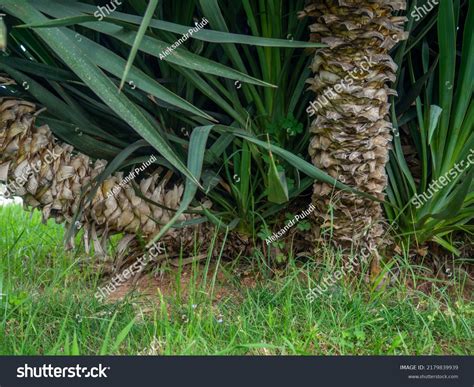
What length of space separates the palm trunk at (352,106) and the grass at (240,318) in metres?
0.16

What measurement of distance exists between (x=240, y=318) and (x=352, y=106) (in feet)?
2.08

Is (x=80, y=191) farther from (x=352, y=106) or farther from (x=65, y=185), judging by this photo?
(x=352, y=106)

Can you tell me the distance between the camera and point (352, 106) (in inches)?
63.6

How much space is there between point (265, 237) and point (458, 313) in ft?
1.84

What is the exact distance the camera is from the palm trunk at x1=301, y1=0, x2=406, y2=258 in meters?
1.56

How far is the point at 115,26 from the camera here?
1.32 m

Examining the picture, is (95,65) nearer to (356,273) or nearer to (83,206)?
(83,206)

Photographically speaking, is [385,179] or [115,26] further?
[385,179]

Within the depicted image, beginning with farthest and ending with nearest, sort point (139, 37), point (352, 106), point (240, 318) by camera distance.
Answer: point (352, 106)
point (240, 318)
point (139, 37)

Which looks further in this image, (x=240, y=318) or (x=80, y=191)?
(x=80, y=191)

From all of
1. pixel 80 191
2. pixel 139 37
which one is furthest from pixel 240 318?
pixel 139 37

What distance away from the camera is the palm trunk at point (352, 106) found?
1562 mm

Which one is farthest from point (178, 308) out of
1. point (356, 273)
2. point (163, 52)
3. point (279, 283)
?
point (163, 52)

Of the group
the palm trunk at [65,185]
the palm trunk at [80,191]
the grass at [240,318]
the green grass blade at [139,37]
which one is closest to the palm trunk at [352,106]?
the grass at [240,318]
